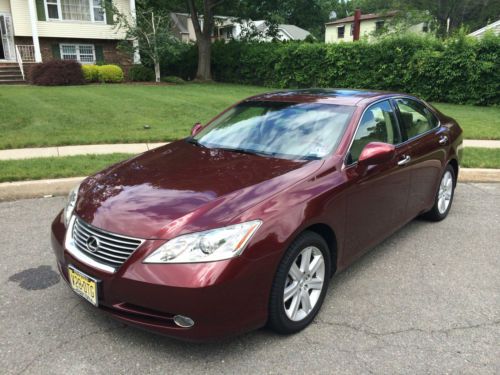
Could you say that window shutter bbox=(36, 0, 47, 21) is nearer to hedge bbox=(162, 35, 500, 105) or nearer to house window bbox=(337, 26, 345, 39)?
hedge bbox=(162, 35, 500, 105)

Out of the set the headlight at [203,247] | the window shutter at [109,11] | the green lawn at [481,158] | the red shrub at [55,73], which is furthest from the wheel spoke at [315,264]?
the window shutter at [109,11]

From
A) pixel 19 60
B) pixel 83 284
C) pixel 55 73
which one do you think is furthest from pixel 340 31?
pixel 83 284

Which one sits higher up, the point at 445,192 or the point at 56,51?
the point at 56,51

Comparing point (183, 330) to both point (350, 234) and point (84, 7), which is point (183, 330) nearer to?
point (350, 234)

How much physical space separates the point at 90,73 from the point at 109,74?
86cm

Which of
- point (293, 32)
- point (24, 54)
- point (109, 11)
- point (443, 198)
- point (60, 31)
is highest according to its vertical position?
point (109, 11)

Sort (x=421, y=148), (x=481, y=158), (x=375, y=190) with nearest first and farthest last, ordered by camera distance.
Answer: (x=375, y=190)
(x=421, y=148)
(x=481, y=158)

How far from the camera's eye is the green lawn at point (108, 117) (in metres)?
8.84

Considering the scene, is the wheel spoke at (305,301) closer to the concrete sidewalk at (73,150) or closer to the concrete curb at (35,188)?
the concrete curb at (35,188)

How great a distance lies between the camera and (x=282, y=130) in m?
3.93

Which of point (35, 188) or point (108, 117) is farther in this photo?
point (108, 117)

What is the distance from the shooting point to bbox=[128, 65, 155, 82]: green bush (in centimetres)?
2361

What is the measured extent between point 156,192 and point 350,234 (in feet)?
4.86

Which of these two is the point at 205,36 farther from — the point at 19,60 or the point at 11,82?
the point at 11,82
